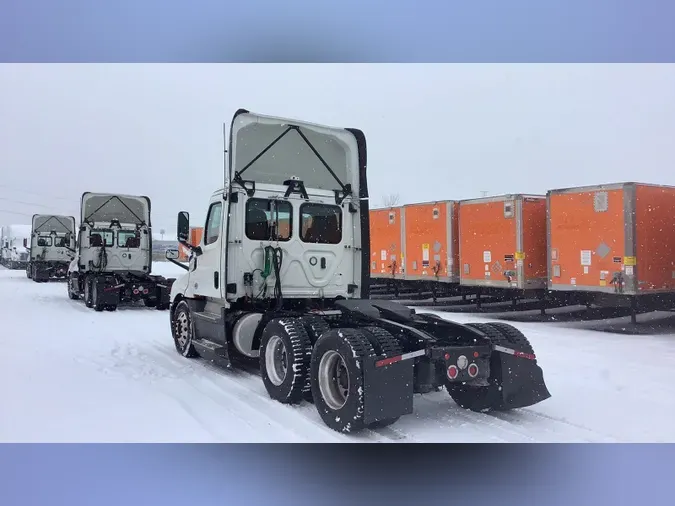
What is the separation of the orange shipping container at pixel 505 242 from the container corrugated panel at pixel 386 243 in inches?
115

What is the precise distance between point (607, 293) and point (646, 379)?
4.41 m

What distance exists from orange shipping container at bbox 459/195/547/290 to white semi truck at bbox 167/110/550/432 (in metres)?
6.51

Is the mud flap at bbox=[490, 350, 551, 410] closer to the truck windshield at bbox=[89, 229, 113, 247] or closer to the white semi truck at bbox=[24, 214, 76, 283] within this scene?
the truck windshield at bbox=[89, 229, 113, 247]

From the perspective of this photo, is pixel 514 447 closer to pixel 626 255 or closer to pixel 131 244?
pixel 626 255

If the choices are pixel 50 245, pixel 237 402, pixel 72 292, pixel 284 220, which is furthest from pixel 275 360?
pixel 50 245

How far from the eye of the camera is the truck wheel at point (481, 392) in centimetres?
538

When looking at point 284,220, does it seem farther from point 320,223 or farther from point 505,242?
point 505,242

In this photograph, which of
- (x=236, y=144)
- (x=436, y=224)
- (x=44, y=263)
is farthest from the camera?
(x=44, y=263)

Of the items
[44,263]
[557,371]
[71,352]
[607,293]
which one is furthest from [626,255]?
[44,263]

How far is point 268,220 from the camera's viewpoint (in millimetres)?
7293

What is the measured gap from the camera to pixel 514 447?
15.3 ft

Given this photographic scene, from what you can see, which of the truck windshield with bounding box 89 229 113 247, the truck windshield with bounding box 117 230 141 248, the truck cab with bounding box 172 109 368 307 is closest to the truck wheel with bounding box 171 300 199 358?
the truck cab with bounding box 172 109 368 307

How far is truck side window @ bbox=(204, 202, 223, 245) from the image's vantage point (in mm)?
7434

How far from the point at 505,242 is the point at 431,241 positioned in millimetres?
Answer: 2730
